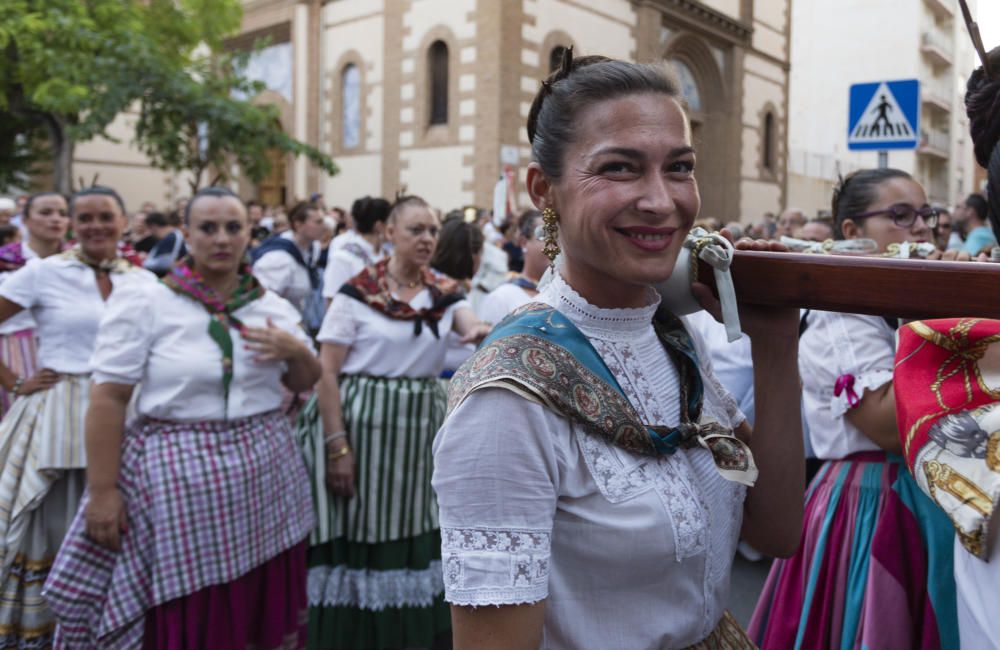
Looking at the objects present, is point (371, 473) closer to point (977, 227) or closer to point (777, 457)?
point (777, 457)

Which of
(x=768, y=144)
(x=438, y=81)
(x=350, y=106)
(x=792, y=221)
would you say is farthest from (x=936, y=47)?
(x=792, y=221)

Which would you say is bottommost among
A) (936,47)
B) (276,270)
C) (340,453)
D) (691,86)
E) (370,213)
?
(340,453)

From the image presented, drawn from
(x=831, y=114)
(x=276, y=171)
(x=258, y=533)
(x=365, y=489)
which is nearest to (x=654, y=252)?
(x=258, y=533)

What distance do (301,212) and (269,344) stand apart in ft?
15.9

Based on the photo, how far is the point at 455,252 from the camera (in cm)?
559

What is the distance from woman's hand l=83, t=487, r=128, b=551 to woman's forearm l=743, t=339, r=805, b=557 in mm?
2317

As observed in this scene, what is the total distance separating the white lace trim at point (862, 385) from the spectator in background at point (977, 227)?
3816 millimetres

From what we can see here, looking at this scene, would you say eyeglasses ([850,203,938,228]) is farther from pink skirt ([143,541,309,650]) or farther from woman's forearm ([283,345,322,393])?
pink skirt ([143,541,309,650])

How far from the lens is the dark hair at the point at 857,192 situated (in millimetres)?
3088

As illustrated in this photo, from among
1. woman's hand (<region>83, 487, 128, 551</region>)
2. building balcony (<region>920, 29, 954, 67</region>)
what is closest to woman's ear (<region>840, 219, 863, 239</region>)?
→ woman's hand (<region>83, 487, 128, 551</region>)

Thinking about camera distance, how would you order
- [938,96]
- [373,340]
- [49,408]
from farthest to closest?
[938,96] < [373,340] < [49,408]

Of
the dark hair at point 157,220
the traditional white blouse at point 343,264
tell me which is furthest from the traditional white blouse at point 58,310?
the dark hair at point 157,220

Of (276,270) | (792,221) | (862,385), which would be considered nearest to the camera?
(862,385)

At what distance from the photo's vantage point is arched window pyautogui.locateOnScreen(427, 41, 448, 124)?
53.3ft
